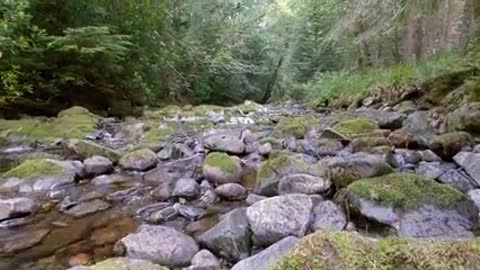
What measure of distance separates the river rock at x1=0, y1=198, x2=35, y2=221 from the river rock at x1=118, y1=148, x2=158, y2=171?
1360 mm

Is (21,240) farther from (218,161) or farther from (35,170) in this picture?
(218,161)

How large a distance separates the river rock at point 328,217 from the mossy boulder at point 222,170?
4.50ft

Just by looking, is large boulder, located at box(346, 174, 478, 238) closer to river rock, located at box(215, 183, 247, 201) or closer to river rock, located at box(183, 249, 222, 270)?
river rock, located at box(183, 249, 222, 270)

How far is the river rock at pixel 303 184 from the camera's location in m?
3.20

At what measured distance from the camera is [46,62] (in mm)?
7684

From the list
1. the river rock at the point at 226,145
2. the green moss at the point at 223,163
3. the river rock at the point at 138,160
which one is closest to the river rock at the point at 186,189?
the green moss at the point at 223,163

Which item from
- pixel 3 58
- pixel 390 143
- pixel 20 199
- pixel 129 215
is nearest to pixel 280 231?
pixel 129 215

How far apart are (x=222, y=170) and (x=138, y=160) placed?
1184 mm

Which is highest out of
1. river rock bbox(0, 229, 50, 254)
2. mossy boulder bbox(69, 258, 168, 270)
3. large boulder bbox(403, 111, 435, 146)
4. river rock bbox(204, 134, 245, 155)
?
large boulder bbox(403, 111, 435, 146)

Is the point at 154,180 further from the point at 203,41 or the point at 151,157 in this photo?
the point at 203,41

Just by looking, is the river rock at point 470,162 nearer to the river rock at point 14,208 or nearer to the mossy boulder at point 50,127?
the river rock at point 14,208

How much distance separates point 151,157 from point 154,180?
0.62m

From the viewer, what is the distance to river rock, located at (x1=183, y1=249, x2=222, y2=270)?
2.28 m

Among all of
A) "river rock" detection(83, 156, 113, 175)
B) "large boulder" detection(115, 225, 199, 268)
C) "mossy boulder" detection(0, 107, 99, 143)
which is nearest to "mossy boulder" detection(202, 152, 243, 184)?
"river rock" detection(83, 156, 113, 175)
